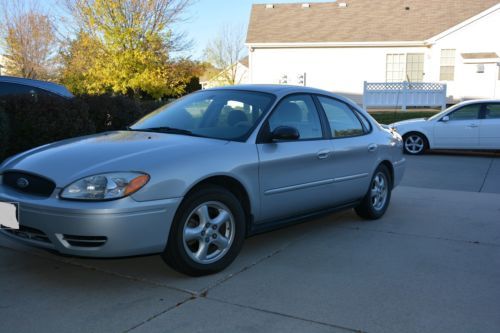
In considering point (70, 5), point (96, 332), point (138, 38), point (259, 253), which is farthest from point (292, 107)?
point (70, 5)

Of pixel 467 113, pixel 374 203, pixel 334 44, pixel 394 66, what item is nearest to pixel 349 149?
pixel 374 203

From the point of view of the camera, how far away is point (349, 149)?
5648mm

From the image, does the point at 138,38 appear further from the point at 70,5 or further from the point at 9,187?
the point at 9,187

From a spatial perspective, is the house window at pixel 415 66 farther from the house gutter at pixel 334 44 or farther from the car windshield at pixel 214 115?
the car windshield at pixel 214 115

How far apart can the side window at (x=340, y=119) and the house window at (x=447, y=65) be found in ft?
69.8

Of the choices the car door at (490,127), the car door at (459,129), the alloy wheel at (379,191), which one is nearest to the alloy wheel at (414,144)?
the car door at (459,129)

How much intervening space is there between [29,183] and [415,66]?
981 inches

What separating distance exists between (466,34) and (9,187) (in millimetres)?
24768

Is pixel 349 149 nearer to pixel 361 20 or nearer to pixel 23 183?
pixel 23 183

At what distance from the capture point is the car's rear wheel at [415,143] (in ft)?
43.4

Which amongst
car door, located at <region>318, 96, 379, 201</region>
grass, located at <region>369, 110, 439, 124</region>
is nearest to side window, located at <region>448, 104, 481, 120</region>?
grass, located at <region>369, 110, 439, 124</region>

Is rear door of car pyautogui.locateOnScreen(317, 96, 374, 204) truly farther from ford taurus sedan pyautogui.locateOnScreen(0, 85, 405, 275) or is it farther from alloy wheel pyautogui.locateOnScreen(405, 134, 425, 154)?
alloy wheel pyautogui.locateOnScreen(405, 134, 425, 154)

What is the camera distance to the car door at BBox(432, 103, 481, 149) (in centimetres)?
1273

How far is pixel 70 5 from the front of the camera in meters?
21.9
